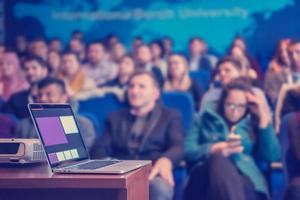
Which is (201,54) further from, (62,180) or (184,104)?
(62,180)

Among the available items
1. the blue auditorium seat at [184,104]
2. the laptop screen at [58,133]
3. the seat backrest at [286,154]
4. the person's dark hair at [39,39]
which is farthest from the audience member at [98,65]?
the laptop screen at [58,133]

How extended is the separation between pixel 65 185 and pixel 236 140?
6.14ft

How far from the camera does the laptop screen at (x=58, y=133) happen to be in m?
2.23

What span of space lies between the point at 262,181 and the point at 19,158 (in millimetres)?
1833

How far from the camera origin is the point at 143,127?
4.16m

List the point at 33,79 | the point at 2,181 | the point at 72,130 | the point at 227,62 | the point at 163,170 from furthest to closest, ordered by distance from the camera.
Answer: the point at 33,79, the point at 227,62, the point at 163,170, the point at 72,130, the point at 2,181

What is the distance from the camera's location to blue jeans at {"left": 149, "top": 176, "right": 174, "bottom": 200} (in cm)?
362

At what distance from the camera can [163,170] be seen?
12.4ft

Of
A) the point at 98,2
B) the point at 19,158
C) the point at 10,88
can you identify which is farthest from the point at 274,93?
the point at 19,158

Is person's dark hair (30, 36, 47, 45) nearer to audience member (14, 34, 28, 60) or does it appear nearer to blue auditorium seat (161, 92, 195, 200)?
audience member (14, 34, 28, 60)

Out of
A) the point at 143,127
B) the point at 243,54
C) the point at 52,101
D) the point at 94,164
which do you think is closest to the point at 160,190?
the point at 143,127

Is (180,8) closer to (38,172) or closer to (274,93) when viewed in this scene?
(274,93)

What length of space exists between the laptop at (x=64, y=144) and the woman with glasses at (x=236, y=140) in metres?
1.22

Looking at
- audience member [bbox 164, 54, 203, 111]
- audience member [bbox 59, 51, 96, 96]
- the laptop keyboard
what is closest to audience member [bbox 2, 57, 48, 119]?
audience member [bbox 59, 51, 96, 96]
